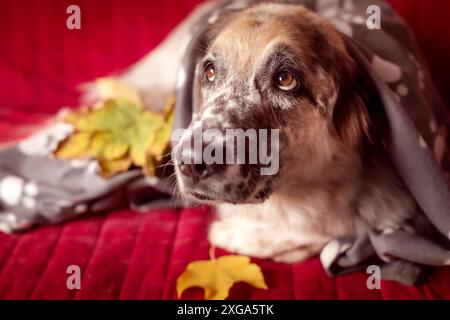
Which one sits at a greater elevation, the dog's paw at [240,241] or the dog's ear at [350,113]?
the dog's ear at [350,113]

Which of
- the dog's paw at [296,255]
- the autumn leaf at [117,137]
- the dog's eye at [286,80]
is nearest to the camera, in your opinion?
the dog's eye at [286,80]

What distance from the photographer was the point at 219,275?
1.38m

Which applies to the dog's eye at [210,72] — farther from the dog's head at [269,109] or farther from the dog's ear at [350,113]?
the dog's ear at [350,113]

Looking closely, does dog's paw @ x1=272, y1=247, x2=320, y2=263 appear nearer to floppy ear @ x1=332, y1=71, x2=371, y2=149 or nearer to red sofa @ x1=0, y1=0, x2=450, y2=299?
red sofa @ x1=0, y1=0, x2=450, y2=299

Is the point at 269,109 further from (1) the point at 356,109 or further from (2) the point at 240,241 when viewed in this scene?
(2) the point at 240,241

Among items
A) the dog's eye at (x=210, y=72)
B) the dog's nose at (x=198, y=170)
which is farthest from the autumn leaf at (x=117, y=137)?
the dog's nose at (x=198, y=170)

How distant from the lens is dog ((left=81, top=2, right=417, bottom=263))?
1273mm

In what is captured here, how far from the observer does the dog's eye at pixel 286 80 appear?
1.31 meters

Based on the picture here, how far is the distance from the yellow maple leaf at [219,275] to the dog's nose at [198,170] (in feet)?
0.90

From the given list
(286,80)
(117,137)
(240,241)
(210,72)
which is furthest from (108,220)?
(286,80)

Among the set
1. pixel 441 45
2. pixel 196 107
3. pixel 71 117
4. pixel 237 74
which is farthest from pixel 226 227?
pixel 441 45

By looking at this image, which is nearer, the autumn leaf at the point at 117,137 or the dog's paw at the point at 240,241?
the dog's paw at the point at 240,241
